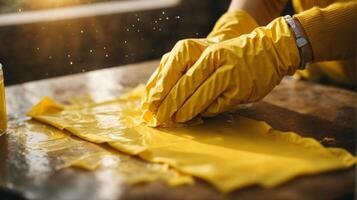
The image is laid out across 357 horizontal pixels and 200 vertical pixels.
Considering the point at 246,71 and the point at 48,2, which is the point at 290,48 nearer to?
the point at 246,71

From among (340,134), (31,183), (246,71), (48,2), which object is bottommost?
(340,134)

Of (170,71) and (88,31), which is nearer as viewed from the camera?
(170,71)

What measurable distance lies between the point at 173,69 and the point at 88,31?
1.58 meters

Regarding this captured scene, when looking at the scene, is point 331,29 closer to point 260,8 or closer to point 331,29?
point 331,29

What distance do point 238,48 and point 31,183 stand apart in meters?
0.71

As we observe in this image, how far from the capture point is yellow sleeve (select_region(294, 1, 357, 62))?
1700mm

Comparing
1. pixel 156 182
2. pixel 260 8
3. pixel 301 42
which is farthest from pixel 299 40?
pixel 156 182

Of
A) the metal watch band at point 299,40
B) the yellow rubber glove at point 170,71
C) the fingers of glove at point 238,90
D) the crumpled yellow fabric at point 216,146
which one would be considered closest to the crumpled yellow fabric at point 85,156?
the crumpled yellow fabric at point 216,146

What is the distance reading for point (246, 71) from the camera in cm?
155

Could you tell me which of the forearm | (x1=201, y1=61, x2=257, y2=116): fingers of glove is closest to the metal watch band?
(x1=201, y1=61, x2=257, y2=116): fingers of glove

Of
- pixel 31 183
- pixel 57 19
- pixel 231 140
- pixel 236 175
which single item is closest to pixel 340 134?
pixel 231 140

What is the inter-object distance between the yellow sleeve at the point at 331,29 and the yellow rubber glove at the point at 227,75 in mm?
90

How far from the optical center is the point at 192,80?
159 cm

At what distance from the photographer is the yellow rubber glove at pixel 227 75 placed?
1.56 m
